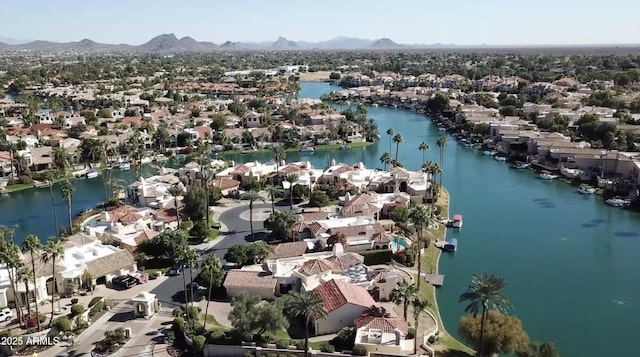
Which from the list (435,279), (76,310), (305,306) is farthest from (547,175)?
(76,310)

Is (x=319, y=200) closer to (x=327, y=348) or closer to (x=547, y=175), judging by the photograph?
(x=327, y=348)

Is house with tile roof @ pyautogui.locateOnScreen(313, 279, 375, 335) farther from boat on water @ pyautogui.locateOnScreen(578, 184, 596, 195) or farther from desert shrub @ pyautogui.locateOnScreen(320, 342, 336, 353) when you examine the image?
boat on water @ pyautogui.locateOnScreen(578, 184, 596, 195)

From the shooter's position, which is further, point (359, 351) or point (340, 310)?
point (340, 310)

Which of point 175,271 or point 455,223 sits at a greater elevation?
point 455,223

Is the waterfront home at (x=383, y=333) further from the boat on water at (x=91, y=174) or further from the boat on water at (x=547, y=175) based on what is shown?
the boat on water at (x=91, y=174)

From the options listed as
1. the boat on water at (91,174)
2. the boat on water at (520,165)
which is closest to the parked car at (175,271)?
the boat on water at (91,174)
